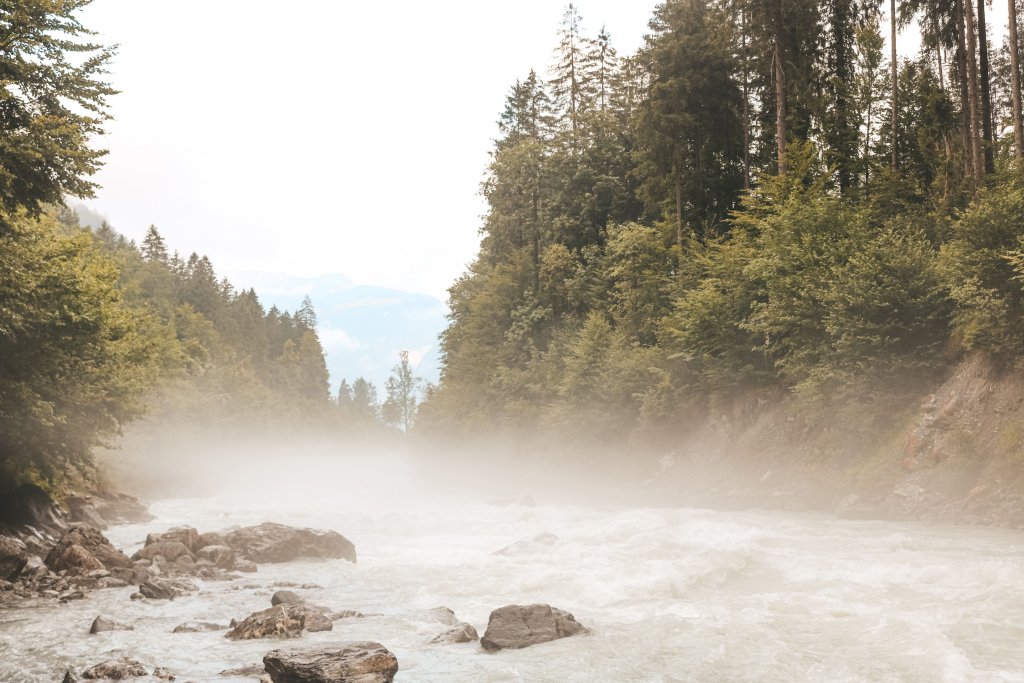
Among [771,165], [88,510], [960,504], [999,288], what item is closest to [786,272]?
[999,288]

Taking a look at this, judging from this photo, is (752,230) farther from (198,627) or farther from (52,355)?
(198,627)

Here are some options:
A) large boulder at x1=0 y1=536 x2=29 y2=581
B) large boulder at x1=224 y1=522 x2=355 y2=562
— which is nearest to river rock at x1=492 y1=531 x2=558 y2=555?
large boulder at x1=224 y1=522 x2=355 y2=562

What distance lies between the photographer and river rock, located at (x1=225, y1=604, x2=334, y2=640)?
12609 millimetres

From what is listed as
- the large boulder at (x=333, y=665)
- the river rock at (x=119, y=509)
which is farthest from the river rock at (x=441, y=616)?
the river rock at (x=119, y=509)

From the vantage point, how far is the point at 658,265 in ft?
143

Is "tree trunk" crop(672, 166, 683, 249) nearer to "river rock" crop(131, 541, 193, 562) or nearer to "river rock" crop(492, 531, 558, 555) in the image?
"river rock" crop(492, 531, 558, 555)

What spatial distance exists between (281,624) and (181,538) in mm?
10686

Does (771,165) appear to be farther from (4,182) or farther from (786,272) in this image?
(4,182)

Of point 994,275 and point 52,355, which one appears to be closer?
point 52,355

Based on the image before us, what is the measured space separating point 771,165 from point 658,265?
27.8 ft

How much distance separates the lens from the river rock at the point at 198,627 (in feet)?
43.2

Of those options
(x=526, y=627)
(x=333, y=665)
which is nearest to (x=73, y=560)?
(x=333, y=665)

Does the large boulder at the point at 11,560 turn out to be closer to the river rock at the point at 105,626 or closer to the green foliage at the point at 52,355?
the green foliage at the point at 52,355

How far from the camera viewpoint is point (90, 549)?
19.3 m
